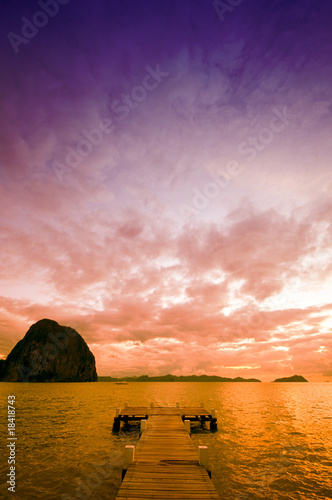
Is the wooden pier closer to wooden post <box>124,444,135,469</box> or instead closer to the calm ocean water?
wooden post <box>124,444,135,469</box>

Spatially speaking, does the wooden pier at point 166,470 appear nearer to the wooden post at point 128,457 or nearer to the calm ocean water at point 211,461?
the wooden post at point 128,457

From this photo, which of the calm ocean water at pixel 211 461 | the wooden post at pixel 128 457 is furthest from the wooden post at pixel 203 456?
the calm ocean water at pixel 211 461

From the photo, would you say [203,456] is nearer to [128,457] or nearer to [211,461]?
[128,457]

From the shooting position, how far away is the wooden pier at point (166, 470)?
9406mm

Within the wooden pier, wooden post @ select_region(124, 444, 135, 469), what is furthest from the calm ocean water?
wooden post @ select_region(124, 444, 135, 469)

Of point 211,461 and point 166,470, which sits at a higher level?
point 166,470

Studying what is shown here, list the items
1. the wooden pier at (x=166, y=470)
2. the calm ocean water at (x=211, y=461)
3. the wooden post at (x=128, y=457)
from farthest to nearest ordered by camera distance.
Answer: the calm ocean water at (x=211, y=461)
the wooden post at (x=128, y=457)
the wooden pier at (x=166, y=470)

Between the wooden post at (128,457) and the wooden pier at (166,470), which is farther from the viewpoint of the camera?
the wooden post at (128,457)

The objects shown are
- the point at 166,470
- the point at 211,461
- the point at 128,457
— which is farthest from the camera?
the point at 211,461

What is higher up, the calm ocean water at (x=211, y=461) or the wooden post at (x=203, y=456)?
the wooden post at (x=203, y=456)

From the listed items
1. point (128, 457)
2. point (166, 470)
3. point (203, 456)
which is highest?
point (128, 457)

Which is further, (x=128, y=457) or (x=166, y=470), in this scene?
(x=128, y=457)

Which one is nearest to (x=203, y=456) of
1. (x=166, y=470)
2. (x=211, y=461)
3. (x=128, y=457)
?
(x=166, y=470)

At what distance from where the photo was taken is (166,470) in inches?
452
